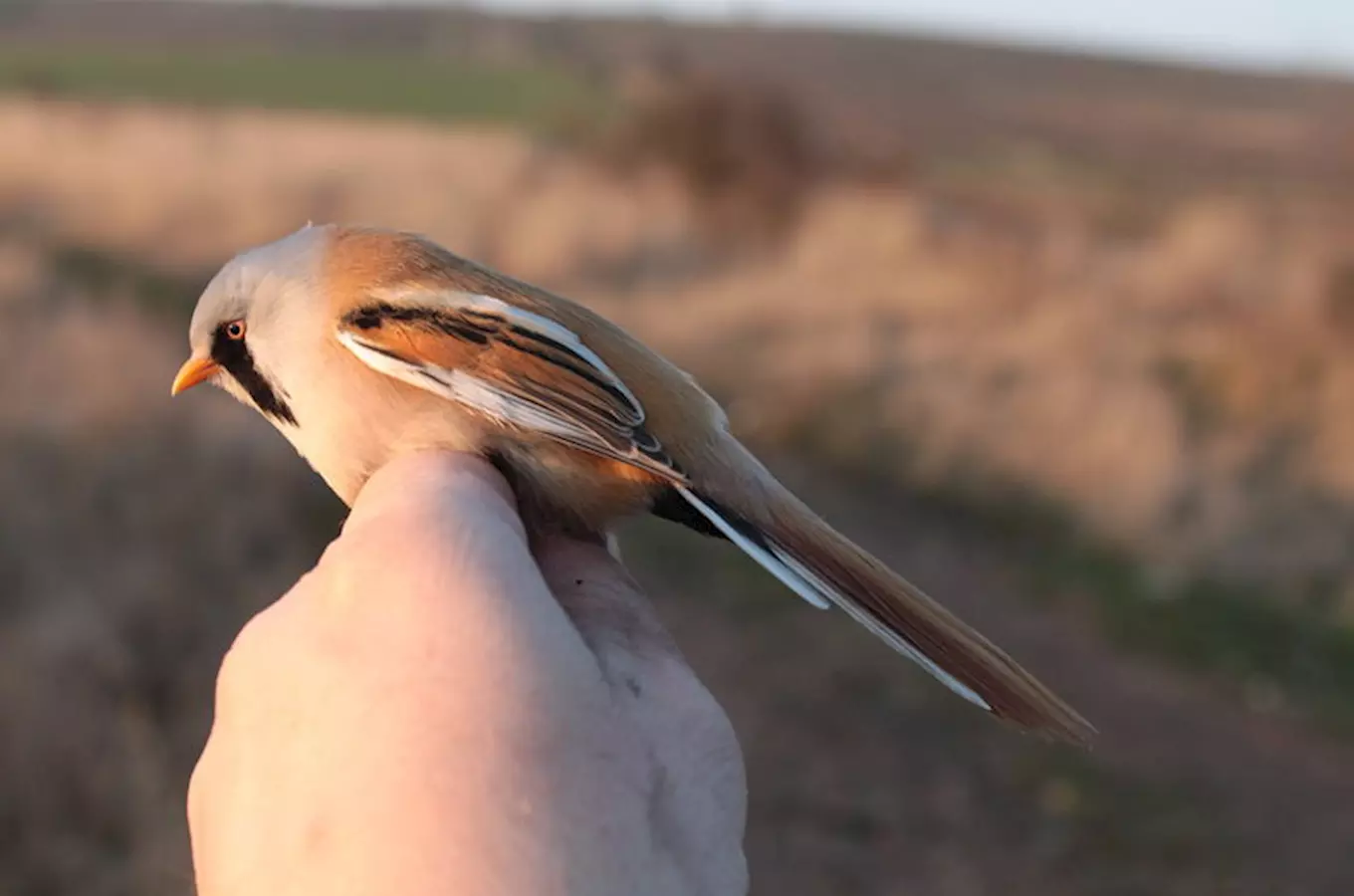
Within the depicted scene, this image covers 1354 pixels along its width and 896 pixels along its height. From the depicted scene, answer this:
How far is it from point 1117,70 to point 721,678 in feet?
199

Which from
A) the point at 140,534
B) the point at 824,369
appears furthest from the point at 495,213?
the point at 140,534

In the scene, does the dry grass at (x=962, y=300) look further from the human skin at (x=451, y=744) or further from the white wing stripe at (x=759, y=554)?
the human skin at (x=451, y=744)

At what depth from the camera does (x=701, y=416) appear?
9.41 ft

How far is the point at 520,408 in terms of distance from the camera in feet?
8.39

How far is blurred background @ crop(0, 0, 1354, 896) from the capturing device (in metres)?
5.99

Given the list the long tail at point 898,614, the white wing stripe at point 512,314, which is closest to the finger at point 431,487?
the white wing stripe at point 512,314

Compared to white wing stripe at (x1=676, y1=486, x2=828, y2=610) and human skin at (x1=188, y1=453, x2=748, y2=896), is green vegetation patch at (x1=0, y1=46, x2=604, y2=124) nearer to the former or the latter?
white wing stripe at (x1=676, y1=486, x2=828, y2=610)

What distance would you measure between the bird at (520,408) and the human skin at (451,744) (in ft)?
1.53

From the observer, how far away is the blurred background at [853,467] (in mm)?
5992

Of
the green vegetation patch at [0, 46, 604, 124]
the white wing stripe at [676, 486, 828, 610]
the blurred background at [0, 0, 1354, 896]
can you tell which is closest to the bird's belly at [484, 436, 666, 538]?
the white wing stripe at [676, 486, 828, 610]

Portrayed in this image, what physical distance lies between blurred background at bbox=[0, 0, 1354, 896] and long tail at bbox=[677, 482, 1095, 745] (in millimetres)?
3190

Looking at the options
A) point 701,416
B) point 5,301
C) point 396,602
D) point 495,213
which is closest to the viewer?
point 396,602

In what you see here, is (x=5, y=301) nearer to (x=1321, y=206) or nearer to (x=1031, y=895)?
(x=1031, y=895)

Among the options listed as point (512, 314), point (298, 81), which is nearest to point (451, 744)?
point (512, 314)
